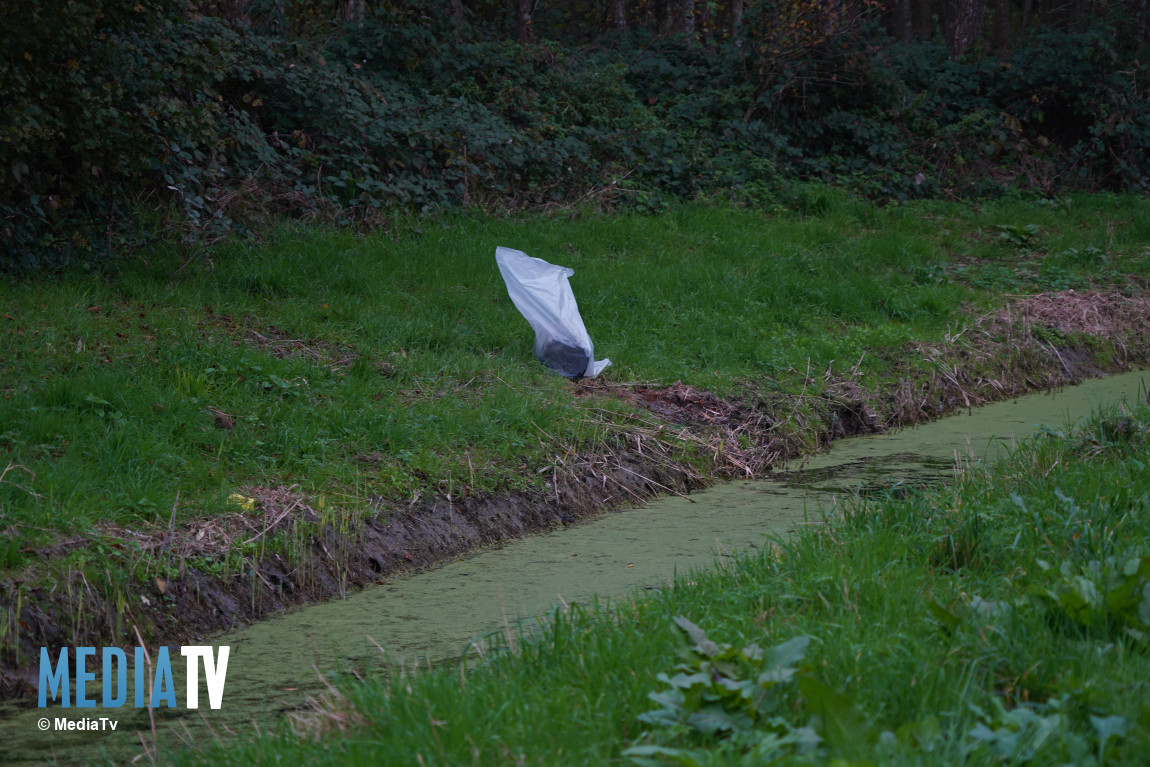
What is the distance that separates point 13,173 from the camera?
710 cm

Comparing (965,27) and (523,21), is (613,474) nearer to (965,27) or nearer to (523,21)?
(523,21)

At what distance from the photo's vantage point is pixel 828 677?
2.59m

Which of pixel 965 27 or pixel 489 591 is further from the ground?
pixel 965 27

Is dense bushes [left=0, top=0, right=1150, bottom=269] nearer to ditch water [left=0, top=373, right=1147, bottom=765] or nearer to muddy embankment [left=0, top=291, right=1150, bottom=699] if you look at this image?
muddy embankment [left=0, top=291, right=1150, bottom=699]

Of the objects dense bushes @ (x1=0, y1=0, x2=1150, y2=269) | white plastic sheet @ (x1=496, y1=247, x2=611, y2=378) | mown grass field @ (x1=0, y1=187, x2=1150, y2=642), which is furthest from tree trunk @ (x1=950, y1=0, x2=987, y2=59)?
white plastic sheet @ (x1=496, y1=247, x2=611, y2=378)

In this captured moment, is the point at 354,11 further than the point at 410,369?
Yes

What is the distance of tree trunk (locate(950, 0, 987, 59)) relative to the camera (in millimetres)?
16781

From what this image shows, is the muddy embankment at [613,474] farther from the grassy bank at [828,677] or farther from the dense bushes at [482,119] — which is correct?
the dense bushes at [482,119]

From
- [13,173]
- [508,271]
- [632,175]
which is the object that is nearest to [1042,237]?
[632,175]

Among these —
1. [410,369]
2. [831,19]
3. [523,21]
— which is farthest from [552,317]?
[523,21]

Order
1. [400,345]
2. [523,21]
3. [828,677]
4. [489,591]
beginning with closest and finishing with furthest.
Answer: [828,677], [489,591], [400,345], [523,21]

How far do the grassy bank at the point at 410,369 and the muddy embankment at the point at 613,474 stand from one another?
2cm

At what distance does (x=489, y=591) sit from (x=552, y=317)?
286 cm

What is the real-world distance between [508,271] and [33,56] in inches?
145
